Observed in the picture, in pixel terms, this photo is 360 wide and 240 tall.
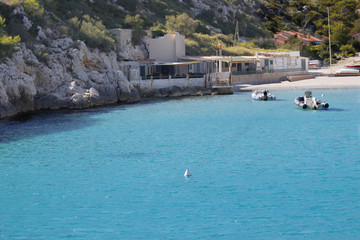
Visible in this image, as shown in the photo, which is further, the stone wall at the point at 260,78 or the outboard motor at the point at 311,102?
the stone wall at the point at 260,78

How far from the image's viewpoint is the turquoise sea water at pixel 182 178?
47.8ft

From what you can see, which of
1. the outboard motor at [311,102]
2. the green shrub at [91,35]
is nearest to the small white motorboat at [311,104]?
the outboard motor at [311,102]

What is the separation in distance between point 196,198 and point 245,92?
40.7m

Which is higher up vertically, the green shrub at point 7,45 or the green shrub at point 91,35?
the green shrub at point 91,35

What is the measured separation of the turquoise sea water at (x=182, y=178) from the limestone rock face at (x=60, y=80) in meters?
5.31

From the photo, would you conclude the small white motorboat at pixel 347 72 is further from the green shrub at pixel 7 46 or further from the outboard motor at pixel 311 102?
the green shrub at pixel 7 46

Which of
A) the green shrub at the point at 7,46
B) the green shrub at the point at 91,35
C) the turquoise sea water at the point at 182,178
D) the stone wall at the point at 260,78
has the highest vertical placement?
the green shrub at the point at 91,35

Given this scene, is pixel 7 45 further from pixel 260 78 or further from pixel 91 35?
pixel 260 78

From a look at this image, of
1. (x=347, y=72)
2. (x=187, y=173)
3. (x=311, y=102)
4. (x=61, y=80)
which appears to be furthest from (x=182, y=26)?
(x=187, y=173)

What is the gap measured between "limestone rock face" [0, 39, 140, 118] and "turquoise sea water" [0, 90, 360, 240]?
17.4 ft

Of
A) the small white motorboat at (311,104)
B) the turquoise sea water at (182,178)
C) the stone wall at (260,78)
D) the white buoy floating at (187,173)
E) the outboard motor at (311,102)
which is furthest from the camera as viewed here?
the stone wall at (260,78)

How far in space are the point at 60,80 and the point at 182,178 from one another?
1194 inches

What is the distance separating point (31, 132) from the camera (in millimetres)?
31656

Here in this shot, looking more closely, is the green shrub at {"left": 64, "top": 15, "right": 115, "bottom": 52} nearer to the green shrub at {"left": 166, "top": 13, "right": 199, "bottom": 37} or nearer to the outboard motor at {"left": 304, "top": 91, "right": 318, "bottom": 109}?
the green shrub at {"left": 166, "top": 13, "right": 199, "bottom": 37}
